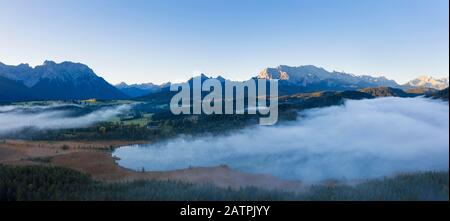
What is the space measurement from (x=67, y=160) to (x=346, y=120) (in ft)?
111

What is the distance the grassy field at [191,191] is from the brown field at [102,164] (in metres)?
4.09

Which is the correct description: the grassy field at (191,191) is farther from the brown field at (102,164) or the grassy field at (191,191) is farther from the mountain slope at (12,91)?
the mountain slope at (12,91)

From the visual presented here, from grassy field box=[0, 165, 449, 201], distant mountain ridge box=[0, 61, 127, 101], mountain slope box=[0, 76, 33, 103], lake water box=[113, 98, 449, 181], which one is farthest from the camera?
distant mountain ridge box=[0, 61, 127, 101]

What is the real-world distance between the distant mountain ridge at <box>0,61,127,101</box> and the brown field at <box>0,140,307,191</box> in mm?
91374

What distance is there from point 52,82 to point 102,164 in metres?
141

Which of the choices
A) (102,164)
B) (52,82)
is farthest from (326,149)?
(52,82)

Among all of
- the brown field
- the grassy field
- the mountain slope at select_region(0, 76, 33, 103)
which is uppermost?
the mountain slope at select_region(0, 76, 33, 103)

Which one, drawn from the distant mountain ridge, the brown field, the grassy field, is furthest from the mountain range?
the grassy field

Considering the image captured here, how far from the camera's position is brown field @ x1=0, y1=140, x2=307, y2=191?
2761 cm

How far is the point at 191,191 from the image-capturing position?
1947 centimetres

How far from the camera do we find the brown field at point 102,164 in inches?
1087

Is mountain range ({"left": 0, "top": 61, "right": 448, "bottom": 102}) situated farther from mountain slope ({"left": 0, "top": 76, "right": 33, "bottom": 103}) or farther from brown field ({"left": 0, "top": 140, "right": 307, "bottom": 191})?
brown field ({"left": 0, "top": 140, "right": 307, "bottom": 191})
